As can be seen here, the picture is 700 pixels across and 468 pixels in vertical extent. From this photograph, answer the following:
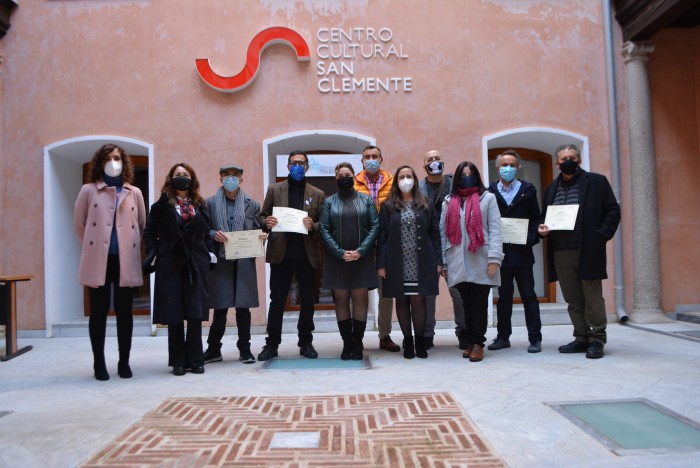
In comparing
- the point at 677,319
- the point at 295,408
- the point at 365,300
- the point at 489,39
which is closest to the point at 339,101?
the point at 489,39

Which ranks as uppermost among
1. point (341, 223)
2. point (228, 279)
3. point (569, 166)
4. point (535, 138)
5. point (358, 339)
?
point (535, 138)

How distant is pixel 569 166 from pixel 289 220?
9.36ft

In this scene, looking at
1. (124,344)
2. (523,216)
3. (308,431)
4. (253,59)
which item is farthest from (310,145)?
(308,431)

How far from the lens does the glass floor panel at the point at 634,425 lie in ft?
9.72

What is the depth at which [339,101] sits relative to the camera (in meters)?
7.82

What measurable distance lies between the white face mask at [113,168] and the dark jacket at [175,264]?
1.47 feet

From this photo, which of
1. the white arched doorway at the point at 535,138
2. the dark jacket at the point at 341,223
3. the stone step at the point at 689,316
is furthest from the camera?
the white arched doorway at the point at 535,138

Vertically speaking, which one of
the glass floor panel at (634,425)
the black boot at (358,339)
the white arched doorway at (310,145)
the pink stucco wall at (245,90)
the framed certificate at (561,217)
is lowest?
the glass floor panel at (634,425)

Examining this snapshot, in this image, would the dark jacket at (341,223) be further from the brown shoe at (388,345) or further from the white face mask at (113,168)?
the white face mask at (113,168)

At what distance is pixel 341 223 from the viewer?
17.2ft

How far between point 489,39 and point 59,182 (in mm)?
6668

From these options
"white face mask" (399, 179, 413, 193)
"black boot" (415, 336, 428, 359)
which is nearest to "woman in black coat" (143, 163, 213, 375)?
"white face mask" (399, 179, 413, 193)

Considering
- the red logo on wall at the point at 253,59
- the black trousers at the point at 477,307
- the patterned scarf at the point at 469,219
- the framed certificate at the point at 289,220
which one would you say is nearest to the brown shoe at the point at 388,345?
the black trousers at the point at 477,307

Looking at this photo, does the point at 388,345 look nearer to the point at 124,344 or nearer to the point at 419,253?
the point at 419,253
